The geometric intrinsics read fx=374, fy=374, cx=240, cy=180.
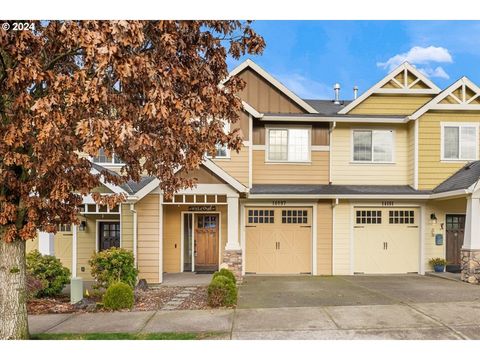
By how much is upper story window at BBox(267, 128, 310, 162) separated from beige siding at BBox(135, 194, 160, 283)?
473 cm

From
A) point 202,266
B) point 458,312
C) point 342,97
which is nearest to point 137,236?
point 202,266

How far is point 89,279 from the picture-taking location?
41.7 ft

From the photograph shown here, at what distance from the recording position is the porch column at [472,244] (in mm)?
11398

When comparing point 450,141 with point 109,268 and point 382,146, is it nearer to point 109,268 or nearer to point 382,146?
point 382,146

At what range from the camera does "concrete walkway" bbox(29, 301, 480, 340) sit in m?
6.60

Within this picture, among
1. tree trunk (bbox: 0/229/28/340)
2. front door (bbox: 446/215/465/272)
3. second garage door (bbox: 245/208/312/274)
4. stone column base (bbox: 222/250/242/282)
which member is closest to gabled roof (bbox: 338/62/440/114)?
second garage door (bbox: 245/208/312/274)

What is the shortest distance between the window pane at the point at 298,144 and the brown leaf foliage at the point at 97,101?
25.3 feet

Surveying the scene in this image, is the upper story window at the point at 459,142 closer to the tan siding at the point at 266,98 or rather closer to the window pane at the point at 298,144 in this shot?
the window pane at the point at 298,144

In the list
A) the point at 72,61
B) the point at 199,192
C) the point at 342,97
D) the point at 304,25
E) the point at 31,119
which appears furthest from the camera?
the point at 342,97

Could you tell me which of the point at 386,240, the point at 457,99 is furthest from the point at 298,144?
the point at 457,99

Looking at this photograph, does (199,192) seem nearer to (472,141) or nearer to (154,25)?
(154,25)

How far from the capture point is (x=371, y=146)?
551 inches

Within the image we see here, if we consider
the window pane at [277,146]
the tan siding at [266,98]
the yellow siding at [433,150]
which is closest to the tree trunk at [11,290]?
the window pane at [277,146]

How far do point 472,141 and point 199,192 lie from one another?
10.1 m
